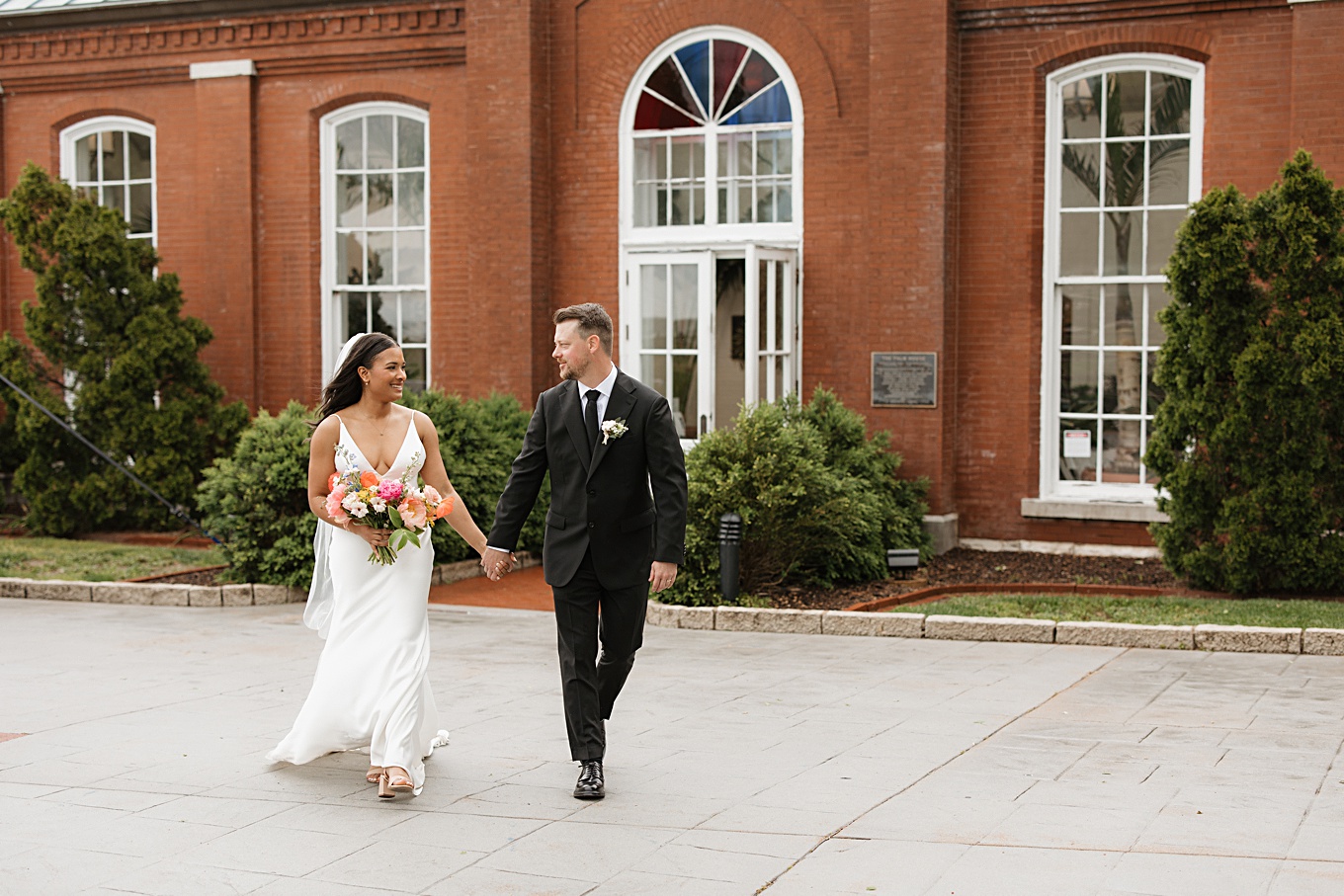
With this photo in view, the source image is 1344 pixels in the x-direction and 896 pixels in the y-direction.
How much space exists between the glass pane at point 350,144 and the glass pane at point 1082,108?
7.51 meters

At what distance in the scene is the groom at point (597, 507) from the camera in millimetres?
6586

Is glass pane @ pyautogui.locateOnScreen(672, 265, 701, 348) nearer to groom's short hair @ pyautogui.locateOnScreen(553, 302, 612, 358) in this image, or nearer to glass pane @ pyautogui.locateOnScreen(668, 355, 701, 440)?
glass pane @ pyautogui.locateOnScreen(668, 355, 701, 440)

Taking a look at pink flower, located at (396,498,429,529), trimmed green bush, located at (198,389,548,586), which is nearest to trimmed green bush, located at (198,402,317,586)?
trimmed green bush, located at (198,389,548,586)

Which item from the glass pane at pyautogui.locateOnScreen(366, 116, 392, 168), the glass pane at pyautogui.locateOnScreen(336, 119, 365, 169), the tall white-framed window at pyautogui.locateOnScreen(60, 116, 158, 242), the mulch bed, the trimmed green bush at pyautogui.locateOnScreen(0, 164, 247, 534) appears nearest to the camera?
the mulch bed

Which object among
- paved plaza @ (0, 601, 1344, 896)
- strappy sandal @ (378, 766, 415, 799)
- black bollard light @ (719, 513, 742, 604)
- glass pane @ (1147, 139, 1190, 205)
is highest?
glass pane @ (1147, 139, 1190, 205)

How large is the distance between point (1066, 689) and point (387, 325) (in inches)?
400

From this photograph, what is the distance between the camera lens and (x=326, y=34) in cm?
1636

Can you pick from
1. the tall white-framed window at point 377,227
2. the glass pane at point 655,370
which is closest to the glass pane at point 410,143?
the tall white-framed window at point 377,227

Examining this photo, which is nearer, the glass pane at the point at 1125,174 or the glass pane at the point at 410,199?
the glass pane at the point at 1125,174

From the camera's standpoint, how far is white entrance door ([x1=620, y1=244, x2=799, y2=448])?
46.5ft

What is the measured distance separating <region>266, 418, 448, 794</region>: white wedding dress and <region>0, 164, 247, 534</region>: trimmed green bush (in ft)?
31.0

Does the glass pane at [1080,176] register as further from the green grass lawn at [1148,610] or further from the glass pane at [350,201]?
the glass pane at [350,201]

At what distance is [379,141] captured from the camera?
1658 cm

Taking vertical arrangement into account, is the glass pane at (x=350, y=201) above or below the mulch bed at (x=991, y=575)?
above
